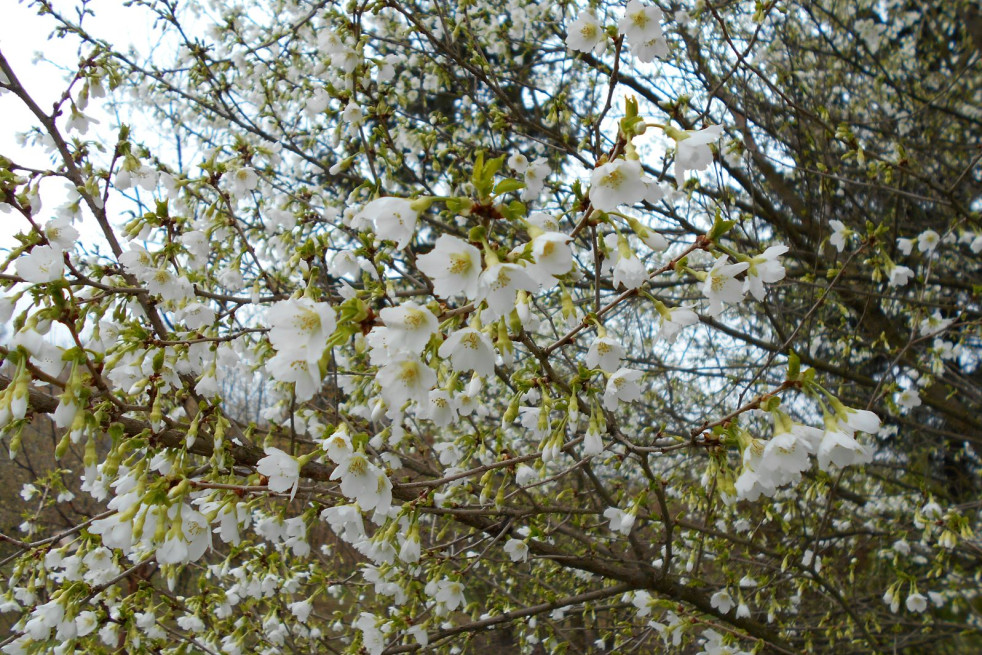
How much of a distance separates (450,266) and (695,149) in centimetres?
81

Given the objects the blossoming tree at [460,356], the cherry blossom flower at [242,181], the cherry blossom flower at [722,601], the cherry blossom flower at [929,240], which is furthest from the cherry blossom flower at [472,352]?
the cherry blossom flower at [929,240]

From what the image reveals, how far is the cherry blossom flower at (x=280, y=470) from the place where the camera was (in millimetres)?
1928

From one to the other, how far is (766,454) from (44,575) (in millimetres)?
3132

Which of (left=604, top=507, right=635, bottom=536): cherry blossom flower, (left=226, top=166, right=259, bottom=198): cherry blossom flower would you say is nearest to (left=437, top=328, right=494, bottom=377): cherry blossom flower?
(left=604, top=507, right=635, bottom=536): cherry blossom flower

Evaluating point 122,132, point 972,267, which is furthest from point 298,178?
point 972,267

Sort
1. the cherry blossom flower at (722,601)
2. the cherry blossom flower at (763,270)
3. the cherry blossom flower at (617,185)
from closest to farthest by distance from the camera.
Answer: the cherry blossom flower at (617,185), the cherry blossom flower at (763,270), the cherry blossom flower at (722,601)

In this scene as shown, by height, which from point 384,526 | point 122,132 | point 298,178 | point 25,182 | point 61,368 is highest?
point 298,178

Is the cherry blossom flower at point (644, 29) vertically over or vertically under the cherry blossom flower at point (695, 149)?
over

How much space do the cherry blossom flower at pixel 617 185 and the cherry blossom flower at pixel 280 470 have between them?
1.21 metres

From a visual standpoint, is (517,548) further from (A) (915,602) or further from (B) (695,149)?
(A) (915,602)

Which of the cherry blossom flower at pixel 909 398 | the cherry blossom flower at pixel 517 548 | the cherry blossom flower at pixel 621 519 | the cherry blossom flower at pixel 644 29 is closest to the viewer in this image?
the cherry blossom flower at pixel 644 29

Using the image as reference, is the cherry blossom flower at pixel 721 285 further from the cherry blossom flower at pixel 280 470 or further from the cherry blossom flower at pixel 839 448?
the cherry blossom flower at pixel 280 470

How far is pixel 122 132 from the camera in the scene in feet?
9.47

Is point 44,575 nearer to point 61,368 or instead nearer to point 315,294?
point 61,368
